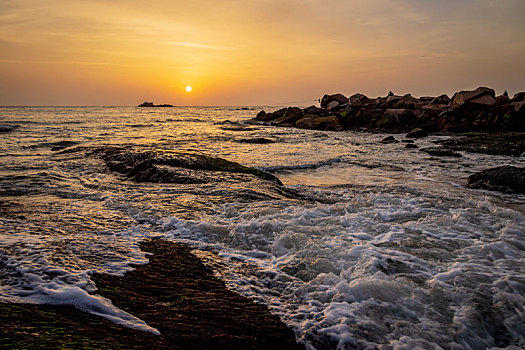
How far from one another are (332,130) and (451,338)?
2928 cm

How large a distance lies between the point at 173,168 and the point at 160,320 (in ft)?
20.7

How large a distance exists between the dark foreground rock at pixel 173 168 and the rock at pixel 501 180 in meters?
5.11

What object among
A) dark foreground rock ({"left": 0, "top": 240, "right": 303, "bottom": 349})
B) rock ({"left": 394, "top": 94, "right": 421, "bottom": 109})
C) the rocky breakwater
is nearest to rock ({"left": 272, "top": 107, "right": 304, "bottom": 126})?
the rocky breakwater

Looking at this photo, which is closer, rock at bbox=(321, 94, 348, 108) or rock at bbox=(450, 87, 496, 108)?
rock at bbox=(450, 87, 496, 108)

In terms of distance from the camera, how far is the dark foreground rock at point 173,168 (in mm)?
7621

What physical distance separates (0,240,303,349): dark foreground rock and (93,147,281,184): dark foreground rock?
467 cm

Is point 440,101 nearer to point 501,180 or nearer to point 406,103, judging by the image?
point 406,103

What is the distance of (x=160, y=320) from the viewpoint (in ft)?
7.35

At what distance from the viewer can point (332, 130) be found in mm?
30391

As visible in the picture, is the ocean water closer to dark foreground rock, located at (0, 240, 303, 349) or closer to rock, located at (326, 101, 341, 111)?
dark foreground rock, located at (0, 240, 303, 349)

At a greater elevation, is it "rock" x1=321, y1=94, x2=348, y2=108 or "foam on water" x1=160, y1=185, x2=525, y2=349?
"rock" x1=321, y1=94, x2=348, y2=108

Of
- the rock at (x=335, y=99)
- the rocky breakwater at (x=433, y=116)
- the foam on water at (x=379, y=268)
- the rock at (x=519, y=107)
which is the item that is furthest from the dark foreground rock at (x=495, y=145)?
the rock at (x=335, y=99)

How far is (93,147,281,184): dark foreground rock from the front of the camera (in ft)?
25.0

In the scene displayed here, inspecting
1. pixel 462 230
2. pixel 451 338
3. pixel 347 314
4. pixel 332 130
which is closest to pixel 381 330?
pixel 347 314
